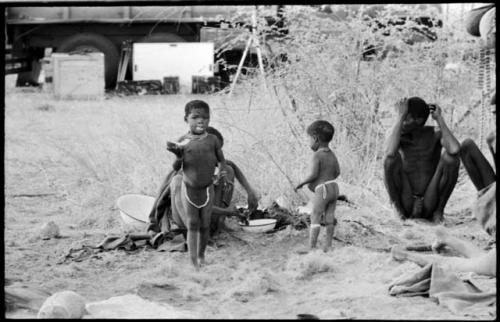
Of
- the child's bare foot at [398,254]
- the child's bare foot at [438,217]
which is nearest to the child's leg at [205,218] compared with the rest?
the child's bare foot at [398,254]

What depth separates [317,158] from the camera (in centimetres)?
557

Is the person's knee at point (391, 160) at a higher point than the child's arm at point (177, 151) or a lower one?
lower

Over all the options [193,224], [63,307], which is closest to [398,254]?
[193,224]

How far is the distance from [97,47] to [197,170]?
40.8 ft

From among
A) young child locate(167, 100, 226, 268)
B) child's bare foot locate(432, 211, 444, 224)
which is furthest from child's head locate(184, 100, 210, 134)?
child's bare foot locate(432, 211, 444, 224)

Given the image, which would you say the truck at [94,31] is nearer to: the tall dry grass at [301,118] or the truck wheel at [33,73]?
the truck wheel at [33,73]

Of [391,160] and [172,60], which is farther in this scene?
[172,60]

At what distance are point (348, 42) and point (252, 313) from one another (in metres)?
4.61

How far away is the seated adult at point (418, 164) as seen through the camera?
21.9ft

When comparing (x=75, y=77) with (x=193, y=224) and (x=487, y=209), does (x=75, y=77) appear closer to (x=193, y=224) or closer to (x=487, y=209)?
(x=193, y=224)

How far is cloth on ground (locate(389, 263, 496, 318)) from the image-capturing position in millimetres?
4129

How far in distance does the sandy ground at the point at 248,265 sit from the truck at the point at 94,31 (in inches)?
366

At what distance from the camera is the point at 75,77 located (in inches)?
606

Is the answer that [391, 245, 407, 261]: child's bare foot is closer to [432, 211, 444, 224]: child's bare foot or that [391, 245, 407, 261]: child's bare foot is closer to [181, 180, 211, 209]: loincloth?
[181, 180, 211, 209]: loincloth
